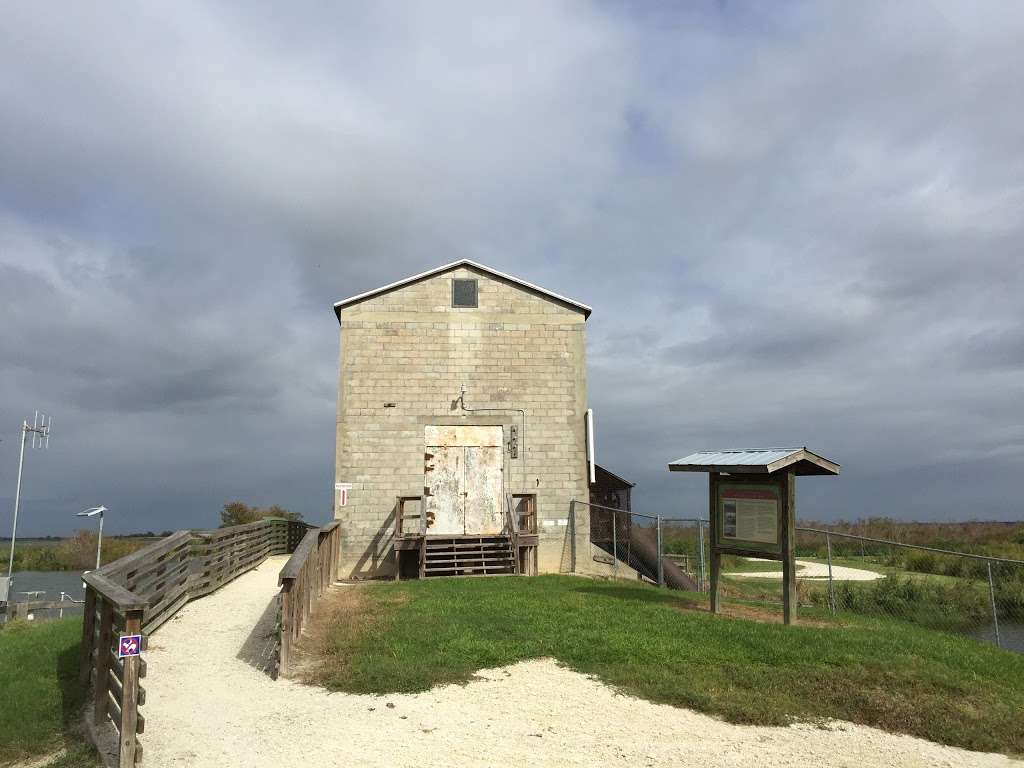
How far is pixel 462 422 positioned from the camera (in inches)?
637

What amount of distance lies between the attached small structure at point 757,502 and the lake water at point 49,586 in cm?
2187

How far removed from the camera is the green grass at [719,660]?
5816 millimetres

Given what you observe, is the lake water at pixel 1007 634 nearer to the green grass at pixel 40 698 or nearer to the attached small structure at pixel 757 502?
the attached small structure at pixel 757 502

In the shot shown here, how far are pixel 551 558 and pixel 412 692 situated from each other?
981 centimetres

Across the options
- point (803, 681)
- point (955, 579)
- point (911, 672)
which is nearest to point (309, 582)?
point (803, 681)

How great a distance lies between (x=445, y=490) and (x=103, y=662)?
10.2m

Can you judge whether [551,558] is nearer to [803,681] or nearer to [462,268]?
[462,268]

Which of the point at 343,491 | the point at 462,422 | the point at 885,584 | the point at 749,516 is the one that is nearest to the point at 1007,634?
the point at 885,584

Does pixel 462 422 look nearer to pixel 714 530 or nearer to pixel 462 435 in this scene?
pixel 462 435

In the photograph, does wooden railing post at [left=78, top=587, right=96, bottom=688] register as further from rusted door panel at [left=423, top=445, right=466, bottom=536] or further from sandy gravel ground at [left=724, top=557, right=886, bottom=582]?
sandy gravel ground at [left=724, top=557, right=886, bottom=582]

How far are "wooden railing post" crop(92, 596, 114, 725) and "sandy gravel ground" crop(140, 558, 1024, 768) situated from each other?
1.27ft

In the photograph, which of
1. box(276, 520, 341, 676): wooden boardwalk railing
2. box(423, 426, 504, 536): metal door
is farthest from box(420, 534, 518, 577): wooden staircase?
box(276, 520, 341, 676): wooden boardwalk railing

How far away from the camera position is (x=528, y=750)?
16.6ft

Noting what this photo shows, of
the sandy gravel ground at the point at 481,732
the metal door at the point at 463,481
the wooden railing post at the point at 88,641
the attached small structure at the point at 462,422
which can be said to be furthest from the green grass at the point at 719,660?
the metal door at the point at 463,481
